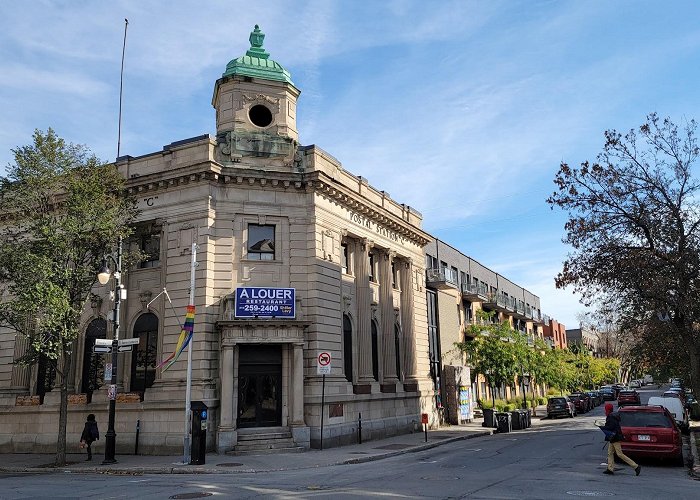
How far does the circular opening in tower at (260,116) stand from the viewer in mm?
28266

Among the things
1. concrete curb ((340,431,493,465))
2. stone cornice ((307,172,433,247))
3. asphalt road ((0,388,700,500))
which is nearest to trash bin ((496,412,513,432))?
concrete curb ((340,431,493,465))

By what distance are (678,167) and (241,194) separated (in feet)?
63.6

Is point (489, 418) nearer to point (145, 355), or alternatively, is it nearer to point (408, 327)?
point (408, 327)

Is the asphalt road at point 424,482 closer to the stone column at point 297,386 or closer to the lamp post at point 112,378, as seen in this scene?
the lamp post at point 112,378

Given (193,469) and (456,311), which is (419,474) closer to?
(193,469)

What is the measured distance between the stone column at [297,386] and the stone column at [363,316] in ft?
15.9

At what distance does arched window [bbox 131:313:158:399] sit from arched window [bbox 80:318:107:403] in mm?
1794

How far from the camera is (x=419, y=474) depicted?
52.3 feet

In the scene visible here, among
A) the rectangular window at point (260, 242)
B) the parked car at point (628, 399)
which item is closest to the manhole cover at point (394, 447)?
the rectangular window at point (260, 242)

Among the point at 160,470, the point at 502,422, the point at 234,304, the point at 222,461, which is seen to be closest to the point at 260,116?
the point at 234,304

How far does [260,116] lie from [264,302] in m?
9.70

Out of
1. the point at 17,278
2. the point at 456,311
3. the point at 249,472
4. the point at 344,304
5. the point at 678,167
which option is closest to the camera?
the point at 249,472

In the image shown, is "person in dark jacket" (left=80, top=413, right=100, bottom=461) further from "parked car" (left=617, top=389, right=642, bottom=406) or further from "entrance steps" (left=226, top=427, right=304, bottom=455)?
"parked car" (left=617, top=389, right=642, bottom=406)

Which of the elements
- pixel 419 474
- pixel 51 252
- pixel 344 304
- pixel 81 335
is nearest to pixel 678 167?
pixel 344 304
